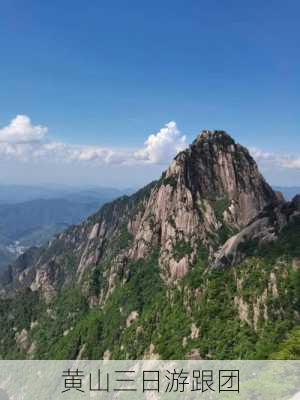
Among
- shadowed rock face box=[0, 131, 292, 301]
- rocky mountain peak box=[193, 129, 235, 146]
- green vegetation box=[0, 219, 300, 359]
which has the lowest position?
green vegetation box=[0, 219, 300, 359]

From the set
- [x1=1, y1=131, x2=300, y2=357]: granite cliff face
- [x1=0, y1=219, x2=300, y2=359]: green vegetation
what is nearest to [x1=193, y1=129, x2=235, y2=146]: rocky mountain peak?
[x1=1, y1=131, x2=300, y2=357]: granite cliff face

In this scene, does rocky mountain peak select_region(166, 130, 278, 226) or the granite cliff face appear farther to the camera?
rocky mountain peak select_region(166, 130, 278, 226)

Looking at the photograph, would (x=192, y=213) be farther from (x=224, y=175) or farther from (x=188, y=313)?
(x=188, y=313)

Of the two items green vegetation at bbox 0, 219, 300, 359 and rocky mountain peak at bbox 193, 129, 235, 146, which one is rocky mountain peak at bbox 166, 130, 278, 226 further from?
green vegetation at bbox 0, 219, 300, 359

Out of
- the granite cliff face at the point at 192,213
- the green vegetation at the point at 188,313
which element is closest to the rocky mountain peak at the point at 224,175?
the granite cliff face at the point at 192,213

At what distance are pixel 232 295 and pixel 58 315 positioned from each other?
109 meters

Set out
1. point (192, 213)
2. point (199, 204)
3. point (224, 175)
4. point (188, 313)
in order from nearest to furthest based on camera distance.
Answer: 1. point (188, 313)
2. point (192, 213)
3. point (199, 204)
4. point (224, 175)

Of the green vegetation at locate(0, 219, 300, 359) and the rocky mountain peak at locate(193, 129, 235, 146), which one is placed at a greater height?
the rocky mountain peak at locate(193, 129, 235, 146)

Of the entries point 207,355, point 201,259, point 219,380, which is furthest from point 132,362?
point 219,380

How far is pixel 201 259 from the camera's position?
117 m

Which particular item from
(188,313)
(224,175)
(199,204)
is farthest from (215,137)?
(188,313)

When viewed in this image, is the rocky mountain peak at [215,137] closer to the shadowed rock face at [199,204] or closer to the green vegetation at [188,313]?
the shadowed rock face at [199,204]

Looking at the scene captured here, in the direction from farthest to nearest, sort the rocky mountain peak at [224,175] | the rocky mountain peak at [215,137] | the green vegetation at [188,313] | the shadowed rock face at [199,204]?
the rocky mountain peak at [215,137] < the rocky mountain peak at [224,175] < the shadowed rock face at [199,204] < the green vegetation at [188,313]

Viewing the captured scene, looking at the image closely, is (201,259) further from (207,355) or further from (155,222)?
(207,355)
